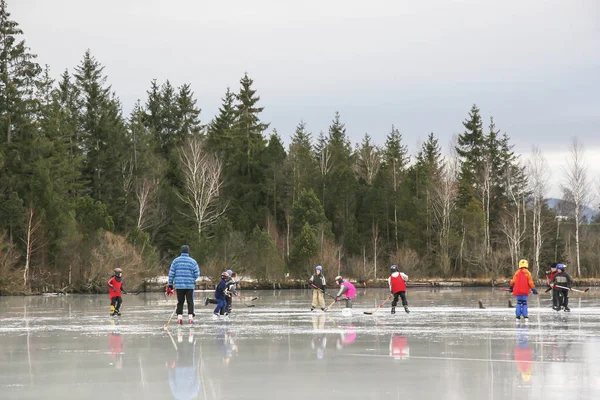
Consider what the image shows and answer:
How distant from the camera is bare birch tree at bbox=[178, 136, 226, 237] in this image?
72875 mm

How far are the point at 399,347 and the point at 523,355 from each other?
93.3 inches

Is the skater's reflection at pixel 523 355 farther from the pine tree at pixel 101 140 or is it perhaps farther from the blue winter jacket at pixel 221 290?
the pine tree at pixel 101 140

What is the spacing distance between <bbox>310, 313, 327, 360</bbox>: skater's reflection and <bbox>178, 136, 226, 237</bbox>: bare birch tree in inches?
1858

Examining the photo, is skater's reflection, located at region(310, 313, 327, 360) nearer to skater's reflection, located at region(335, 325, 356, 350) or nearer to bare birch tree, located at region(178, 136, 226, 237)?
skater's reflection, located at region(335, 325, 356, 350)

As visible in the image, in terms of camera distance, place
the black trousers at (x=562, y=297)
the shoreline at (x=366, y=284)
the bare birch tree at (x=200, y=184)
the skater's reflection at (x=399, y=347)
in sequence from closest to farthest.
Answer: the skater's reflection at (x=399, y=347)
the black trousers at (x=562, y=297)
the shoreline at (x=366, y=284)
the bare birch tree at (x=200, y=184)

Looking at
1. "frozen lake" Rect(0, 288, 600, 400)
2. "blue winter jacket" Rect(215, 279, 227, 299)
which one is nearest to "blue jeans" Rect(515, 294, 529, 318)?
"frozen lake" Rect(0, 288, 600, 400)

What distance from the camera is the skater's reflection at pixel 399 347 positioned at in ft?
46.0

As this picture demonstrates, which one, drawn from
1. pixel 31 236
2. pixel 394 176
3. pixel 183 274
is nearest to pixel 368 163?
pixel 394 176

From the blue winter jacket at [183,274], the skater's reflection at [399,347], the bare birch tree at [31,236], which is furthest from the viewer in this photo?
the bare birch tree at [31,236]

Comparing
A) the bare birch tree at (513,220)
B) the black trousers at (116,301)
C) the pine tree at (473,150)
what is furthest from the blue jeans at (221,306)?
the pine tree at (473,150)

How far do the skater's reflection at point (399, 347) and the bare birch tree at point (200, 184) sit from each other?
53.1 m

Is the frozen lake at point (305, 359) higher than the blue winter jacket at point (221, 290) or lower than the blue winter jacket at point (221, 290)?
lower

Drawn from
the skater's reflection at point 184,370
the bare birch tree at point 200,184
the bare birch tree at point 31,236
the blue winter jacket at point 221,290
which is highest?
the bare birch tree at point 200,184

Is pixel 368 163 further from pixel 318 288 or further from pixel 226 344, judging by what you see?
pixel 226 344
